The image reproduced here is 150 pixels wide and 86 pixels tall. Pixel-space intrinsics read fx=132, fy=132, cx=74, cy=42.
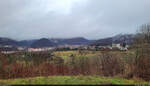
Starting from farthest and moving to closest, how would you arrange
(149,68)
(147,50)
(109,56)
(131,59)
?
(109,56), (131,59), (147,50), (149,68)

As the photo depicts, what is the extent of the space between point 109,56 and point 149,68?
428 centimetres

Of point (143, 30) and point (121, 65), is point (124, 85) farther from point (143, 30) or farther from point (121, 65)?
point (143, 30)

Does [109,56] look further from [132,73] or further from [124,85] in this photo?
[124,85]

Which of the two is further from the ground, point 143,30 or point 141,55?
point 143,30

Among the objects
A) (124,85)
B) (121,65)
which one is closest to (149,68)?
(121,65)

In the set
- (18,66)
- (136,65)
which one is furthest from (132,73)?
(18,66)

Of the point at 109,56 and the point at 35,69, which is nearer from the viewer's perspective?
the point at 35,69

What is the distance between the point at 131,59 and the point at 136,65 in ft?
4.79

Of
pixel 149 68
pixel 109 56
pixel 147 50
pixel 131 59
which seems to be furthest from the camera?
pixel 109 56

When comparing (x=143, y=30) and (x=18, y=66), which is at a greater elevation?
(x=143, y=30)

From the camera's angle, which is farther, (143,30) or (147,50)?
(143,30)

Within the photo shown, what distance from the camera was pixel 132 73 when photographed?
11.3 metres

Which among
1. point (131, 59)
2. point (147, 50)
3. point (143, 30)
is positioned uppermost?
point (143, 30)

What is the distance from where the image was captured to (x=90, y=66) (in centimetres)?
1545
